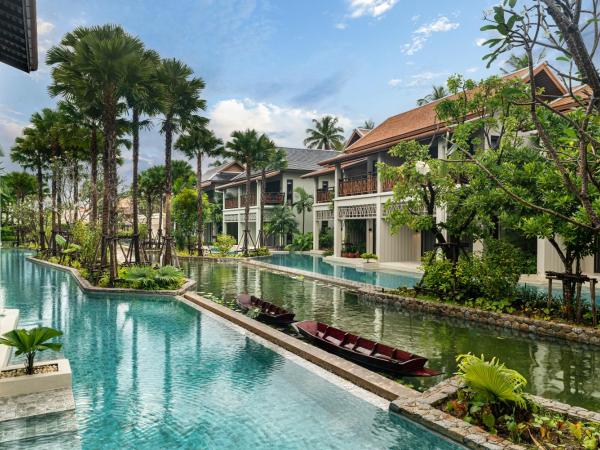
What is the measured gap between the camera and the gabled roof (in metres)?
21.7

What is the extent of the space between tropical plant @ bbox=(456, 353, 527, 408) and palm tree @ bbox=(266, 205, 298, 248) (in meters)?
34.2

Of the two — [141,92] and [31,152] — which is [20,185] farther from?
[141,92]

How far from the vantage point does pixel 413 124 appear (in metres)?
26.6

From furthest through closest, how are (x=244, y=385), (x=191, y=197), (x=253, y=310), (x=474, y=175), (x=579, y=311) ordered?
(x=191, y=197) < (x=474, y=175) < (x=253, y=310) < (x=579, y=311) < (x=244, y=385)

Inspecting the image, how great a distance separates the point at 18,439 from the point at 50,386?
1498mm

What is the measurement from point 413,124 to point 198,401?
76.0 feet

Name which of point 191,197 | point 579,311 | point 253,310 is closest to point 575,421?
point 579,311

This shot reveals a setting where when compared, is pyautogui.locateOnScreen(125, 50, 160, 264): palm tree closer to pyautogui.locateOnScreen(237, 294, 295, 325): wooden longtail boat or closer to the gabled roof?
pyautogui.locateOnScreen(237, 294, 295, 325): wooden longtail boat

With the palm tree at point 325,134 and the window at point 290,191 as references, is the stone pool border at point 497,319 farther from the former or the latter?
the palm tree at point 325,134

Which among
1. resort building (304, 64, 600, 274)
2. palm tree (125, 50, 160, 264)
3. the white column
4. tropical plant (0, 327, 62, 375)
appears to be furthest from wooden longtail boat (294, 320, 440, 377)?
the white column

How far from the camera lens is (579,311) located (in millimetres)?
11234

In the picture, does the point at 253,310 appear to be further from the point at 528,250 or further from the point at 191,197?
the point at 191,197

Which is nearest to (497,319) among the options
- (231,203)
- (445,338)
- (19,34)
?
(445,338)

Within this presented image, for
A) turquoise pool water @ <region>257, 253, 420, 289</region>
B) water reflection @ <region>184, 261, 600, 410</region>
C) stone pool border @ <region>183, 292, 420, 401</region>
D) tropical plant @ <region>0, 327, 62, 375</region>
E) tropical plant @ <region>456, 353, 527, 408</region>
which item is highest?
tropical plant @ <region>0, 327, 62, 375</region>
